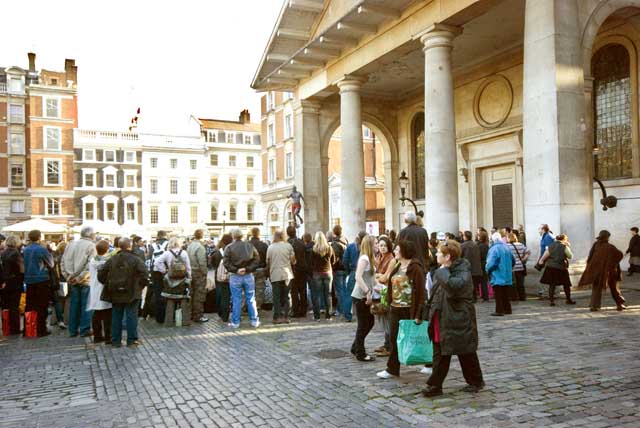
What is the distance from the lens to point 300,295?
453 inches

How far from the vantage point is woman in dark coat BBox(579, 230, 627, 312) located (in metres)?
10.1

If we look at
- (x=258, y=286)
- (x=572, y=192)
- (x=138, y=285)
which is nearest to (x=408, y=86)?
(x=572, y=192)

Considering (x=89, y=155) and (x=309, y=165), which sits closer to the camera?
(x=309, y=165)

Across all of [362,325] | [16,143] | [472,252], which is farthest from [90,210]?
[362,325]

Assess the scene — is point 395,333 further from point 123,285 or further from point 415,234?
point 123,285

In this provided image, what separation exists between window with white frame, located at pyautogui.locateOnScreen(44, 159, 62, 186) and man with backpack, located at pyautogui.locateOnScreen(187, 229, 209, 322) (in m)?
51.6

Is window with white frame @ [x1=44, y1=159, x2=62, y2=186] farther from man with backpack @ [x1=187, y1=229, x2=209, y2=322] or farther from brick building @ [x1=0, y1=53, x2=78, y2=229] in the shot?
man with backpack @ [x1=187, y1=229, x2=209, y2=322]

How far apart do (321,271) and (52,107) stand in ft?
180

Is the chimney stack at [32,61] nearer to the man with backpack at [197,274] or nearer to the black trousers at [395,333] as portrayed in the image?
the man with backpack at [197,274]

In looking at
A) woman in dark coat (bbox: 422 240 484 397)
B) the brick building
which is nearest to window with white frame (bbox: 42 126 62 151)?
the brick building

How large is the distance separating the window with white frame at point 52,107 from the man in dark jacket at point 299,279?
53456 millimetres

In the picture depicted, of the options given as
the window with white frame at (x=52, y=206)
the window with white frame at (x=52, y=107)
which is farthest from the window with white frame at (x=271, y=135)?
the window with white frame at (x=52, y=206)

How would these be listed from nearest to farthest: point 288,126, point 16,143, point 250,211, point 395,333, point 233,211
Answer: point 395,333 < point 288,126 < point 16,143 < point 233,211 < point 250,211

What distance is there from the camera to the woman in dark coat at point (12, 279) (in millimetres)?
9977
